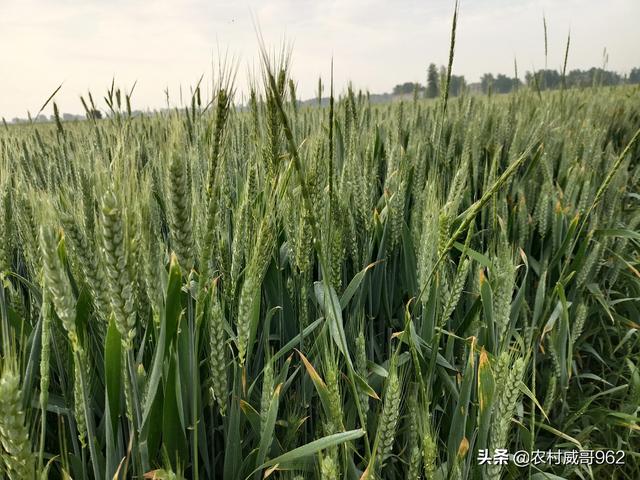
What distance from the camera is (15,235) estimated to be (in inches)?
50.4

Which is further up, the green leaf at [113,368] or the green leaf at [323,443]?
the green leaf at [113,368]

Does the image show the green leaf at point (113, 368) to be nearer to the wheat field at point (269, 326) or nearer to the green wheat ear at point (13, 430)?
the wheat field at point (269, 326)

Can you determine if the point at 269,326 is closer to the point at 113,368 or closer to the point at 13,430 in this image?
the point at 113,368

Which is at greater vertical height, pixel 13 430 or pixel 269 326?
pixel 13 430

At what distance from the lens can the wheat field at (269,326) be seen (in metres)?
0.67

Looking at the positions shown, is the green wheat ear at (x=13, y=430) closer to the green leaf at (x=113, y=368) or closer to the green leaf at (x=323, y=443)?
the green leaf at (x=113, y=368)

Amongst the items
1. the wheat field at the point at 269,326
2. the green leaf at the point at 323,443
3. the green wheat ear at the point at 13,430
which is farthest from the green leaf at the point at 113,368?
the green leaf at the point at 323,443

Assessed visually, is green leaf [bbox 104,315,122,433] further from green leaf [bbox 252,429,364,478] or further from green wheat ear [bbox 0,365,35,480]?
green leaf [bbox 252,429,364,478]

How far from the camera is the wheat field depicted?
0.67 m


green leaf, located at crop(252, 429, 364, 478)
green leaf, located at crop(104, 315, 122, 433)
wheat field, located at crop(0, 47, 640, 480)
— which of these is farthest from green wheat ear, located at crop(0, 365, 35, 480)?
green leaf, located at crop(252, 429, 364, 478)

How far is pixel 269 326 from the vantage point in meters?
1.12

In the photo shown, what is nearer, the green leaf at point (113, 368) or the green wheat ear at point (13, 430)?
the green wheat ear at point (13, 430)

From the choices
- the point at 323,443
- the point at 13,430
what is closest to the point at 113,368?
the point at 13,430

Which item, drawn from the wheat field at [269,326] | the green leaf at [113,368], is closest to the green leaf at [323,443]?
the wheat field at [269,326]
